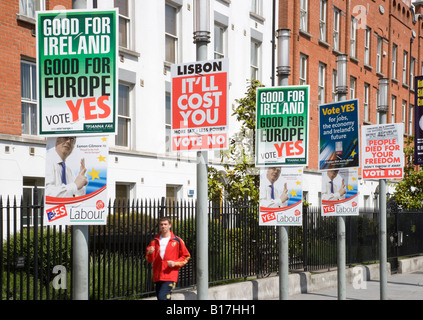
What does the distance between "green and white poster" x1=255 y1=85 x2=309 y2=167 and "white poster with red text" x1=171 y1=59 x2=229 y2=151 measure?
2.96m

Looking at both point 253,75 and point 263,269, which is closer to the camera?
point 263,269

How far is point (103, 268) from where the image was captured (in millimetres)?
11039

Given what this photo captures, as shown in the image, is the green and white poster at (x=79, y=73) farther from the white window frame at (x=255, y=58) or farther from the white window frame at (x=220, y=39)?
the white window frame at (x=255, y=58)

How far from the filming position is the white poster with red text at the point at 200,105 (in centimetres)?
693

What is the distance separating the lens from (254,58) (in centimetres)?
2861

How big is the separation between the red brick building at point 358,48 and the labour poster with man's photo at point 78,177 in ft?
75.0

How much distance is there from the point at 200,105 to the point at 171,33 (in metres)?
17.0

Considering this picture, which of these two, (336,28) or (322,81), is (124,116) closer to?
(322,81)

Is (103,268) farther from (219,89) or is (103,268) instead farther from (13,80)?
(13,80)

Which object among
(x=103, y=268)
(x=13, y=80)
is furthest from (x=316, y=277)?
(x=13, y=80)

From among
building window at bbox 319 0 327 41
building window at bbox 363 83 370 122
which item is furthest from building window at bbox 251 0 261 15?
building window at bbox 363 83 370 122

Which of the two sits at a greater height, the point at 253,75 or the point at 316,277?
the point at 253,75

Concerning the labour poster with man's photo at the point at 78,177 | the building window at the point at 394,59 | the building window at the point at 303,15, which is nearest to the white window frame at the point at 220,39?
the building window at the point at 303,15

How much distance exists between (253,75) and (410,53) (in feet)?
77.0
